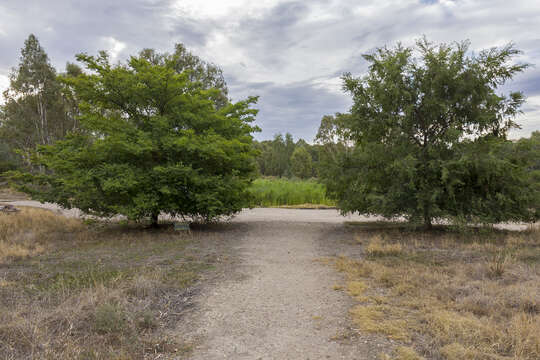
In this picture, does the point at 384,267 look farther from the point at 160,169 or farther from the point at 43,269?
the point at 43,269

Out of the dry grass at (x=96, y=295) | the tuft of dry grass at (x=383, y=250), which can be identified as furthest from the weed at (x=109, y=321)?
the tuft of dry grass at (x=383, y=250)

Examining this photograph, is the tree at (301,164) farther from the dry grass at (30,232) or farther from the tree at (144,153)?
the tree at (144,153)

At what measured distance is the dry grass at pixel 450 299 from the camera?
3213mm

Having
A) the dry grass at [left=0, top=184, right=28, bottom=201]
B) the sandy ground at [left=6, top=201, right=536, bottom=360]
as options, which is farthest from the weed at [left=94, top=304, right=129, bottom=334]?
the dry grass at [left=0, top=184, right=28, bottom=201]

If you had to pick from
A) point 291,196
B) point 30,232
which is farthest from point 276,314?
point 291,196

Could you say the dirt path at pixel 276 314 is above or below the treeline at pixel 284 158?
below

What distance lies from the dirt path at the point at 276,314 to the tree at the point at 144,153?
265 cm

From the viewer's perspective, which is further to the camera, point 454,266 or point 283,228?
point 283,228

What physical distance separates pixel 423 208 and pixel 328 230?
10.4 ft

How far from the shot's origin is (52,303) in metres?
4.39

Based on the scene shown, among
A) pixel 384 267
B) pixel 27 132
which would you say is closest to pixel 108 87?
pixel 384 267

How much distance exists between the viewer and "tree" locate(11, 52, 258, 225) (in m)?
8.82

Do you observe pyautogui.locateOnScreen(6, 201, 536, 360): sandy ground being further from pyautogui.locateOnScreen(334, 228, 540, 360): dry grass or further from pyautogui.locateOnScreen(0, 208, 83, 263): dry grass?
pyautogui.locateOnScreen(0, 208, 83, 263): dry grass

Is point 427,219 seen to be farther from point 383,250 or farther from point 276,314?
point 276,314
